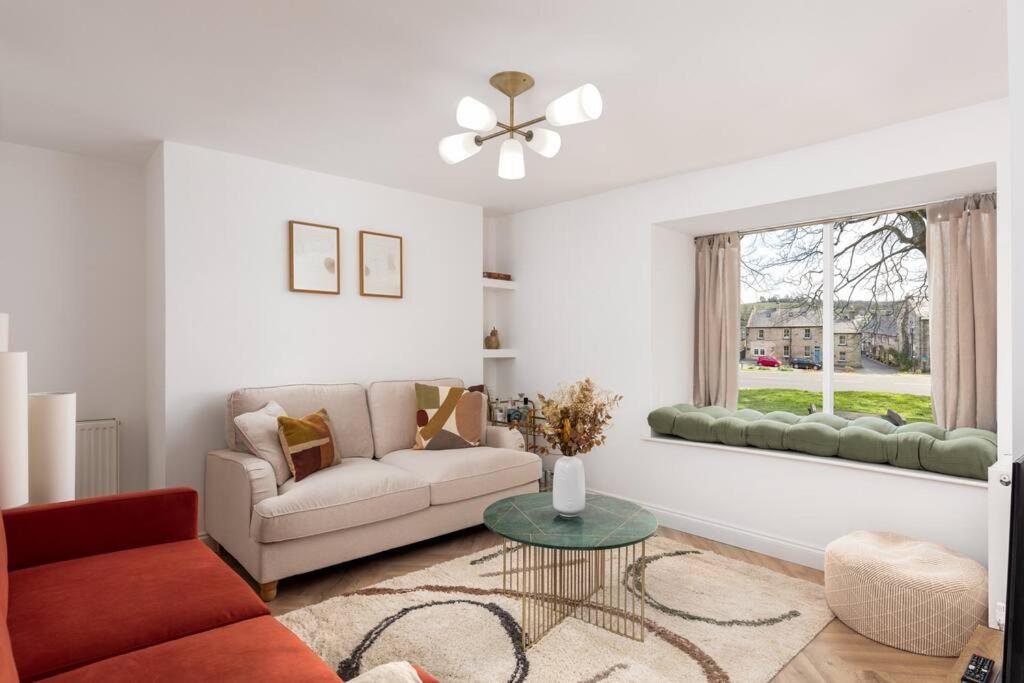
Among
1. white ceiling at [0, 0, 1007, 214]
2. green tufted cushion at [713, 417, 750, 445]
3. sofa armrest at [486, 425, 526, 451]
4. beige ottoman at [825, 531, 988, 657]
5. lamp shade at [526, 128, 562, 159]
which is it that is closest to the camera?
white ceiling at [0, 0, 1007, 214]

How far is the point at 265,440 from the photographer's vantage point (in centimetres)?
328

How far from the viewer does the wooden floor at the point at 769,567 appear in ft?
7.49

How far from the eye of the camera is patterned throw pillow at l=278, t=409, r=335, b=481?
129 inches

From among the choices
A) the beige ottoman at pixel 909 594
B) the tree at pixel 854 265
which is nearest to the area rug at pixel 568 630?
the beige ottoman at pixel 909 594

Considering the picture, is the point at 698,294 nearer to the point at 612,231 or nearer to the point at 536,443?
the point at 612,231

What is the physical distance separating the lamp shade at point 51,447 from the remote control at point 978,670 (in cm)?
315

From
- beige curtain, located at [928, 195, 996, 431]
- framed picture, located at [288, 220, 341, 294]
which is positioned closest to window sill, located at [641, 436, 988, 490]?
beige curtain, located at [928, 195, 996, 431]

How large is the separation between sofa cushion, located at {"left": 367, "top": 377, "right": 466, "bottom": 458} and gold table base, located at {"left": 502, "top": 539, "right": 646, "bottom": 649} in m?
1.41

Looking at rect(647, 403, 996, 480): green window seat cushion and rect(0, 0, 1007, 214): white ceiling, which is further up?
rect(0, 0, 1007, 214): white ceiling

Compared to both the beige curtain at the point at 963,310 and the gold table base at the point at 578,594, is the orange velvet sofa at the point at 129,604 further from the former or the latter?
the beige curtain at the point at 963,310

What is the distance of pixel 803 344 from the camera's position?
13.6 ft

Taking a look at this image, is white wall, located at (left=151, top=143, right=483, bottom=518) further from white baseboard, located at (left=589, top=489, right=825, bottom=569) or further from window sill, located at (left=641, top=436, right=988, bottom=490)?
white baseboard, located at (left=589, top=489, right=825, bottom=569)

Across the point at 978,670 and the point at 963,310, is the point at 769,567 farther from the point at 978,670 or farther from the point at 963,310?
the point at 978,670

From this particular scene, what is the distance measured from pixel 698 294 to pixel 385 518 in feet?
9.86
